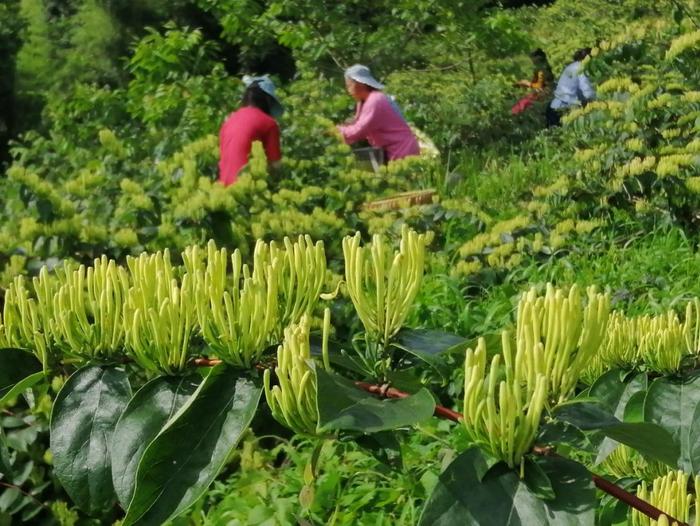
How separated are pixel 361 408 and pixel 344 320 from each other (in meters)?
2.44

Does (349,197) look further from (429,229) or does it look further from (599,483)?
(599,483)

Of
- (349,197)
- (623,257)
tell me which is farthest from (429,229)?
(623,257)

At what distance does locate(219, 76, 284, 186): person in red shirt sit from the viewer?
461 cm

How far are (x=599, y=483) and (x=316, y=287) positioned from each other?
23cm

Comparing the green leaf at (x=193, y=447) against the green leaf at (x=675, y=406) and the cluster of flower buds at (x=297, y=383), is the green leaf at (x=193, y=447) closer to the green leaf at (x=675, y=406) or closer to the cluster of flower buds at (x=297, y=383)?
the cluster of flower buds at (x=297, y=383)

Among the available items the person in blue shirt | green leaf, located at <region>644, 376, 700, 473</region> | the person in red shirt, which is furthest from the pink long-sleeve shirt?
green leaf, located at <region>644, 376, 700, 473</region>

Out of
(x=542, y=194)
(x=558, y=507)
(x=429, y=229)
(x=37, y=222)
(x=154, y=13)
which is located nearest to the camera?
(x=558, y=507)

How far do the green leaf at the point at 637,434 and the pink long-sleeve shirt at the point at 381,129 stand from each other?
551cm

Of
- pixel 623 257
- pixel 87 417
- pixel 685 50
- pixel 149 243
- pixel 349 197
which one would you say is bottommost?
pixel 623 257

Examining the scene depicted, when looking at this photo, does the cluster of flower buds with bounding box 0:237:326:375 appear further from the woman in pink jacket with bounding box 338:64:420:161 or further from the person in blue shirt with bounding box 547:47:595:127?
the person in blue shirt with bounding box 547:47:595:127

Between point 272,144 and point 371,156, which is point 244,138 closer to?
point 272,144

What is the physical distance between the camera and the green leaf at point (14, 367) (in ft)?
2.29

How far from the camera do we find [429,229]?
426 cm

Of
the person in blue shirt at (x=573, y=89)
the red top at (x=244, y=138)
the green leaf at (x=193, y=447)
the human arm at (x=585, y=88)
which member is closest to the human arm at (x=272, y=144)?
the red top at (x=244, y=138)
